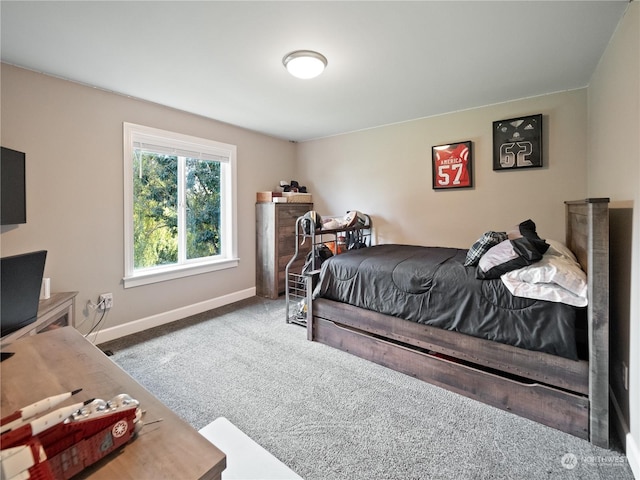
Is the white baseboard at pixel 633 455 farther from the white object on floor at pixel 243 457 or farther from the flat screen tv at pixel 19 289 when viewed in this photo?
the flat screen tv at pixel 19 289

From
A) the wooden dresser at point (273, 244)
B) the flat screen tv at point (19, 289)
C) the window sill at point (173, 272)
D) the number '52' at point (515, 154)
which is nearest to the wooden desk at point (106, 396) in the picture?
the flat screen tv at point (19, 289)

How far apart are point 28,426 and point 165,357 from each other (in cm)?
228

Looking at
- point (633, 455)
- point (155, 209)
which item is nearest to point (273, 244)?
point (155, 209)

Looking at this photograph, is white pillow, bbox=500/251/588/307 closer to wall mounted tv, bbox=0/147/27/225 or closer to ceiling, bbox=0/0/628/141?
ceiling, bbox=0/0/628/141

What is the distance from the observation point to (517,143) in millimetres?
3057

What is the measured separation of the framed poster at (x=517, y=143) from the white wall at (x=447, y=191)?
65mm

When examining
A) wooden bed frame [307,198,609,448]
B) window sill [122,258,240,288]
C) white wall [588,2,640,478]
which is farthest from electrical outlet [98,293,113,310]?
white wall [588,2,640,478]

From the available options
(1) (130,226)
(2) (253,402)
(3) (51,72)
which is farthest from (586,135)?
(3) (51,72)

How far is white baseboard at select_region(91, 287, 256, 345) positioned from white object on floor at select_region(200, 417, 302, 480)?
1.79 m

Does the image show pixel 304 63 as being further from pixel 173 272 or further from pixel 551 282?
pixel 173 272

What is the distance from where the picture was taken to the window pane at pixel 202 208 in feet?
11.9

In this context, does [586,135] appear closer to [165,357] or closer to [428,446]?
[428,446]

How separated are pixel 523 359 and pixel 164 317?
331cm

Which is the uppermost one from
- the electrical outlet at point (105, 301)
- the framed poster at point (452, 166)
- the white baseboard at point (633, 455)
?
the framed poster at point (452, 166)
